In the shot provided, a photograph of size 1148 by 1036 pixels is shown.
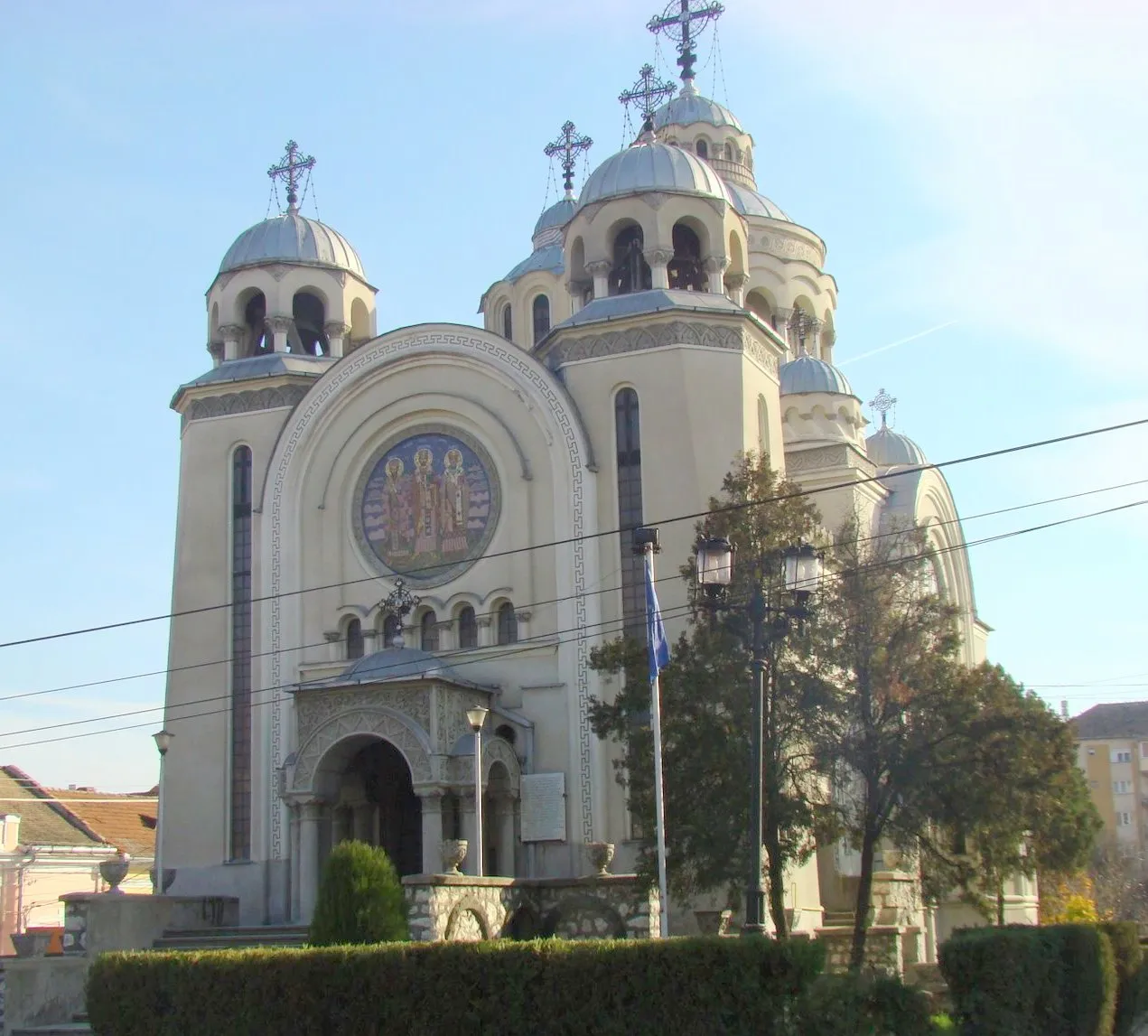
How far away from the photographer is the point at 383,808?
96.0 ft

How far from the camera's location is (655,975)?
42.0 feet

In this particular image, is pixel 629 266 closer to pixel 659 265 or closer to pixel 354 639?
pixel 659 265

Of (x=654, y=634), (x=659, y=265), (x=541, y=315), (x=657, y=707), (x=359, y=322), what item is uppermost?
(x=541, y=315)

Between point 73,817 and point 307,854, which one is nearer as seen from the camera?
point 307,854

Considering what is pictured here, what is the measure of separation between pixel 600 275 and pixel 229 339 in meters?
8.34

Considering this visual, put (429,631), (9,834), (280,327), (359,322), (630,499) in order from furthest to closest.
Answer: (9,834) < (359,322) < (280,327) < (429,631) < (630,499)

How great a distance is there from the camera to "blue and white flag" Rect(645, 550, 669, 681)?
65.1 ft

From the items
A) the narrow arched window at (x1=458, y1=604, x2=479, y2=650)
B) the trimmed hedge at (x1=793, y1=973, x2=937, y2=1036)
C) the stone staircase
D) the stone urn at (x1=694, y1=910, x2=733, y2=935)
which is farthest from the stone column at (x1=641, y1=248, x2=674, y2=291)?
the trimmed hedge at (x1=793, y1=973, x2=937, y2=1036)

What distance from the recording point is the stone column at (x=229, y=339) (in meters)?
33.3

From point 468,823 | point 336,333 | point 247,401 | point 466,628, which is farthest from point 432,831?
point 336,333

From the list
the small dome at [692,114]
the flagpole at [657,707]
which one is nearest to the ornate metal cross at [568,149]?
the small dome at [692,114]

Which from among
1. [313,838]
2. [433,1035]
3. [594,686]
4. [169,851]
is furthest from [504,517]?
[433,1035]

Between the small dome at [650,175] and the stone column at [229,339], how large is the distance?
309 inches

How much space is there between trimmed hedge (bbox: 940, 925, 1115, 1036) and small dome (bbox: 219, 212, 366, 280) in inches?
849
